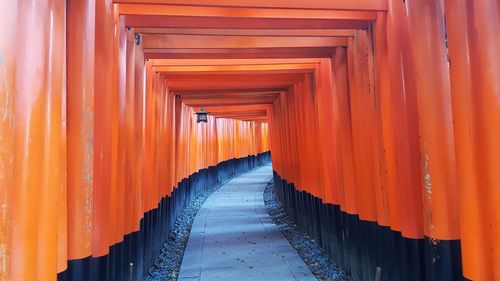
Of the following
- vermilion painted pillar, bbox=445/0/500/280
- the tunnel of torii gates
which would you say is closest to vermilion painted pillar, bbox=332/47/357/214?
the tunnel of torii gates

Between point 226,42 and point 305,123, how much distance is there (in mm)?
2896

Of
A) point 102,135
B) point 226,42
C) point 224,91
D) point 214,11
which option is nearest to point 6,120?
point 102,135

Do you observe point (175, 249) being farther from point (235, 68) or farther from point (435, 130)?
point (435, 130)

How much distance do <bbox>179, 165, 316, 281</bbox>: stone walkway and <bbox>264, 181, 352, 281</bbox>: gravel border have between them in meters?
0.15

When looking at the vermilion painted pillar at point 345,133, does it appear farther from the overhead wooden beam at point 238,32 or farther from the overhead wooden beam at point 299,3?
the overhead wooden beam at point 299,3

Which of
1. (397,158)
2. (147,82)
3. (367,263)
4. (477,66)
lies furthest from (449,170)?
(147,82)

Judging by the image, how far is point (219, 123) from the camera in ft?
56.8

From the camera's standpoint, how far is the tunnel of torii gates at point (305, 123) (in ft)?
6.33

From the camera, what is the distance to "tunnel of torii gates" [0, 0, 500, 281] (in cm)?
193

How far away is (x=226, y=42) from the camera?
5.22 m

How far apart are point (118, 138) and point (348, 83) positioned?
3100 millimetres

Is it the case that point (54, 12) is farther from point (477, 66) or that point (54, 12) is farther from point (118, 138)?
point (477, 66)

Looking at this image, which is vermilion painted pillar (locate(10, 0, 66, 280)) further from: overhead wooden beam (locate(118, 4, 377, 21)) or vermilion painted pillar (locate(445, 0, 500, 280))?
vermilion painted pillar (locate(445, 0, 500, 280))

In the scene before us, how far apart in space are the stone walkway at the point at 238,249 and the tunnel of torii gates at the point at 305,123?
72 cm
